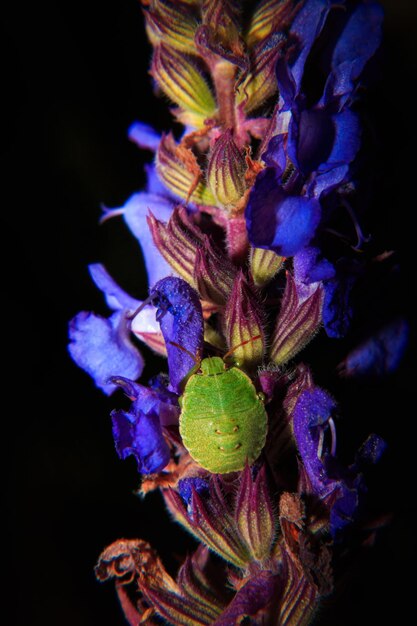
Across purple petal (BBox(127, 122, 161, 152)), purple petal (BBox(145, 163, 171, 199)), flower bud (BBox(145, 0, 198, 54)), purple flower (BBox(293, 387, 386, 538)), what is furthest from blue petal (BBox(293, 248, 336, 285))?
purple petal (BBox(127, 122, 161, 152))

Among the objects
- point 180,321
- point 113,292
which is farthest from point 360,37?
point 113,292

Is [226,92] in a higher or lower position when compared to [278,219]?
higher

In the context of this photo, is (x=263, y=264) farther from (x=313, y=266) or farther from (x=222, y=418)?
(x=222, y=418)

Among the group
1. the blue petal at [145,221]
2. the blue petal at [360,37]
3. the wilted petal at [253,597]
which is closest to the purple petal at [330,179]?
the blue petal at [360,37]

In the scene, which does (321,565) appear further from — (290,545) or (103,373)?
(103,373)

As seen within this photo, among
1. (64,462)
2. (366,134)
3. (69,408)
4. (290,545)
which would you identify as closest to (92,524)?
(64,462)

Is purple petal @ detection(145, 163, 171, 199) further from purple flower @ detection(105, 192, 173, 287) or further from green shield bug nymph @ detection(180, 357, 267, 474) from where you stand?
green shield bug nymph @ detection(180, 357, 267, 474)
